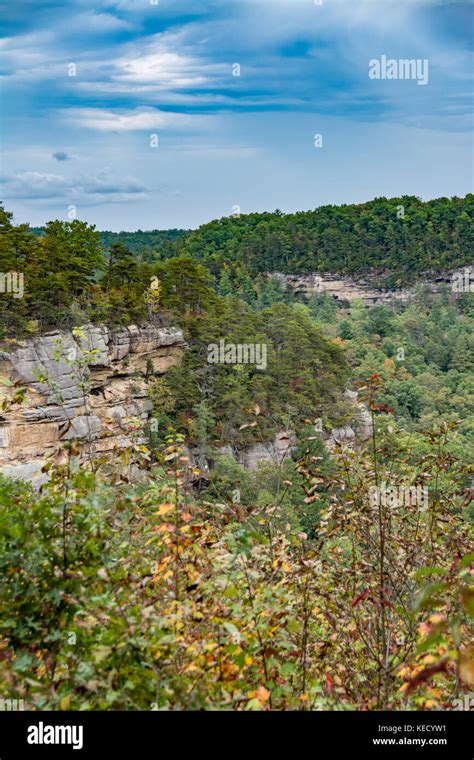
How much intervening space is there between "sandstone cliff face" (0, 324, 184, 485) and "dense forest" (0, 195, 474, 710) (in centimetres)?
65

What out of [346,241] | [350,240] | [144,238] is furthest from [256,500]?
[144,238]

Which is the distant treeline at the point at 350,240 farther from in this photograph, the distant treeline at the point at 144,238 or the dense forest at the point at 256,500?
the distant treeline at the point at 144,238

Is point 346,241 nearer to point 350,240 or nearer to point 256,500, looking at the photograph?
point 350,240

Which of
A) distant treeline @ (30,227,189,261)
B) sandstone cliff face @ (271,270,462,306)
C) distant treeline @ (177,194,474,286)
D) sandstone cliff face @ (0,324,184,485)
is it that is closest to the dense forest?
distant treeline @ (177,194,474,286)

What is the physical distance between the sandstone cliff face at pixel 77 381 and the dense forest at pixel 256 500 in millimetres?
648

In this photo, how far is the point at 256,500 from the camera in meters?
25.4

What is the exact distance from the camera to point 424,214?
8512 centimetres

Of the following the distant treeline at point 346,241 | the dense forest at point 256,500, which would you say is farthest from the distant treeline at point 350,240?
the dense forest at point 256,500

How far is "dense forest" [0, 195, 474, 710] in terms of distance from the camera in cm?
278

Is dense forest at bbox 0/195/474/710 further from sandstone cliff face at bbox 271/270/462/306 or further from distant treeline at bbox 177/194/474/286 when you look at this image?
sandstone cliff face at bbox 271/270/462/306

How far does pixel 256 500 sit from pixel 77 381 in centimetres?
754

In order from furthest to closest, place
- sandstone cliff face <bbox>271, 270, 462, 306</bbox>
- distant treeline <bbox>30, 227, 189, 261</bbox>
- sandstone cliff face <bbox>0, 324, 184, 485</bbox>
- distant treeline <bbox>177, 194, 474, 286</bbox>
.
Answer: distant treeline <bbox>30, 227, 189, 261</bbox> < distant treeline <bbox>177, 194, 474, 286</bbox> < sandstone cliff face <bbox>271, 270, 462, 306</bbox> < sandstone cliff face <bbox>0, 324, 184, 485</bbox>
